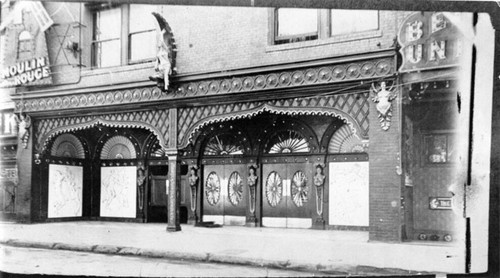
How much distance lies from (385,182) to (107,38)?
10033 millimetres

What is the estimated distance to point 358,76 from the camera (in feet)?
38.2

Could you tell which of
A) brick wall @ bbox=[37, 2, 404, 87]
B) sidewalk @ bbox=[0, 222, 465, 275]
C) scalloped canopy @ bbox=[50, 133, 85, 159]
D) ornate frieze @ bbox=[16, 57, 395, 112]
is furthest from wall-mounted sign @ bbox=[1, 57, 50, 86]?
sidewalk @ bbox=[0, 222, 465, 275]

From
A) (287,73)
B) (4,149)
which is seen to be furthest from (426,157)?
(4,149)

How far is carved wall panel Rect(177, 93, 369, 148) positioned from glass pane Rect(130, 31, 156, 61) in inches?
89.4

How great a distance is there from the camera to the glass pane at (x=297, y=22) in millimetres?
12781

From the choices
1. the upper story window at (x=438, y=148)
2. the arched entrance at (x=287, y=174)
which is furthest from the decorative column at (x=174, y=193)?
the upper story window at (x=438, y=148)

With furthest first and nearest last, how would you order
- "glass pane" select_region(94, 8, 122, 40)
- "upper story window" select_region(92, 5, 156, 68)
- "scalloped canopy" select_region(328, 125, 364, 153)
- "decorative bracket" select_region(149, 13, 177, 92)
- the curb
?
"glass pane" select_region(94, 8, 122, 40) → "upper story window" select_region(92, 5, 156, 68) → "scalloped canopy" select_region(328, 125, 364, 153) → "decorative bracket" select_region(149, 13, 177, 92) → the curb

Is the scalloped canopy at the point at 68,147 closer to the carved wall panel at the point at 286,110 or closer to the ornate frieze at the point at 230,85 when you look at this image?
the ornate frieze at the point at 230,85

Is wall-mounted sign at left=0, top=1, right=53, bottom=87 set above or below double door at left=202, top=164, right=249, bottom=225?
above

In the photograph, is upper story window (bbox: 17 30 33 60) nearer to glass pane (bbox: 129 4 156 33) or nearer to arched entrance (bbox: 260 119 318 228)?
glass pane (bbox: 129 4 156 33)

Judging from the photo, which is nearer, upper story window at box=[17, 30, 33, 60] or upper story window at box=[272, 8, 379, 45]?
upper story window at box=[272, 8, 379, 45]

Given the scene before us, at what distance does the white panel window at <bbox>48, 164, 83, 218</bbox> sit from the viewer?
17.3 metres

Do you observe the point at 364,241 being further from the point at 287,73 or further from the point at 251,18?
the point at 251,18

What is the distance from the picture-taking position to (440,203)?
12.3 meters
